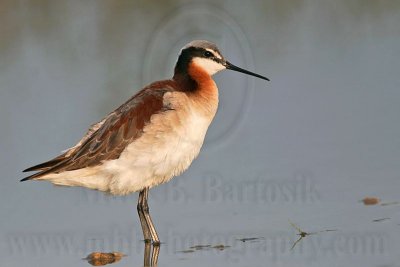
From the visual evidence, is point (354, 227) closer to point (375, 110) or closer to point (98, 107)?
point (375, 110)

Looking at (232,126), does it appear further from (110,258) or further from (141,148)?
(110,258)

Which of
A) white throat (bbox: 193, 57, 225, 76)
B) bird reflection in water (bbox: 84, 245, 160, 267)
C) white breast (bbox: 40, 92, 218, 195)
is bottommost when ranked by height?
bird reflection in water (bbox: 84, 245, 160, 267)

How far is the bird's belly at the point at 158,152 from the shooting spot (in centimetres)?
1099

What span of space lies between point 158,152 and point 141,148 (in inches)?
7.2

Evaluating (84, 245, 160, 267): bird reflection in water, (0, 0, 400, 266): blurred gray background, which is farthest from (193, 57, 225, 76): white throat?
(84, 245, 160, 267): bird reflection in water

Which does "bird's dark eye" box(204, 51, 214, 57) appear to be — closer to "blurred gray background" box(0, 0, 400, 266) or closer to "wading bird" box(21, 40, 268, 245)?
"wading bird" box(21, 40, 268, 245)

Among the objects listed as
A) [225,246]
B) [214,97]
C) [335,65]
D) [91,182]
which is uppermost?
[335,65]

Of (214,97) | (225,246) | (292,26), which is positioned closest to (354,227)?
(225,246)

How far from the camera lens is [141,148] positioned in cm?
1103

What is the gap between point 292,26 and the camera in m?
17.4

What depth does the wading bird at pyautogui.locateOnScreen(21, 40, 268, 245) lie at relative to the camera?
11008 millimetres

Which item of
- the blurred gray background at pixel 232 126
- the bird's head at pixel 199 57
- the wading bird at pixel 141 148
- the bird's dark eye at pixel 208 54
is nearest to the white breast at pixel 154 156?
the wading bird at pixel 141 148

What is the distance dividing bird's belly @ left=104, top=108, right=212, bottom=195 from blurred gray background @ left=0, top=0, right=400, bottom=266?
58cm

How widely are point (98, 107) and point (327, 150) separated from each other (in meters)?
3.25
